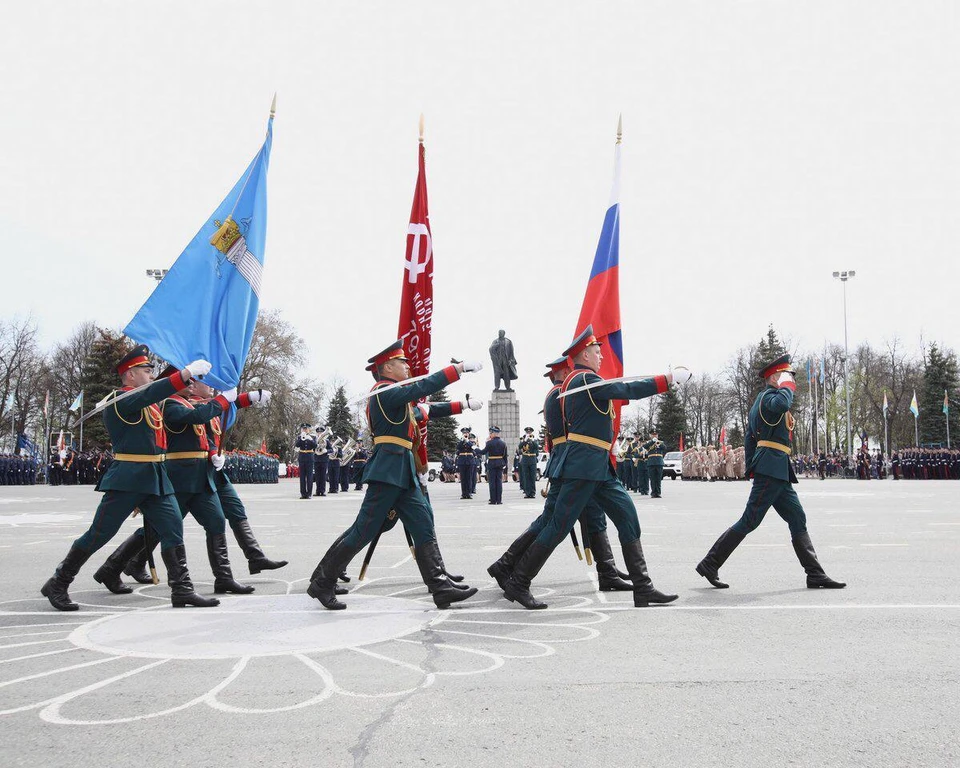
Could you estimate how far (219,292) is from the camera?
32.1 ft

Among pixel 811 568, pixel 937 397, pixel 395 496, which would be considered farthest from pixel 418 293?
pixel 937 397

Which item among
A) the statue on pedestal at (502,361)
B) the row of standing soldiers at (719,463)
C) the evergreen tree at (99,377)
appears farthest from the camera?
the evergreen tree at (99,377)

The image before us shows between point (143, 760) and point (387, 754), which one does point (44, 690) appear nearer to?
point (143, 760)

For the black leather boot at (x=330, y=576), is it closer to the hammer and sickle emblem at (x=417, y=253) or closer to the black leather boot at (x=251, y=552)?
the black leather boot at (x=251, y=552)

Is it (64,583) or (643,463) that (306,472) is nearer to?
(643,463)

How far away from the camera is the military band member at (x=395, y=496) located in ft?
21.3

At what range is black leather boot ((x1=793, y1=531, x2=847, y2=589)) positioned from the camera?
24.2 ft

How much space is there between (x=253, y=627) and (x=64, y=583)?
1.90 metres

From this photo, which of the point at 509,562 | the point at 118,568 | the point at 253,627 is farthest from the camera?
the point at 118,568

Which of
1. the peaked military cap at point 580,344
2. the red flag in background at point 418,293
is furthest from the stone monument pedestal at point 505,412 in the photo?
the peaked military cap at point 580,344

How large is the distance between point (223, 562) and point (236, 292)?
3608 millimetres

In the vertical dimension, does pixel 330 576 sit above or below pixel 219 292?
below

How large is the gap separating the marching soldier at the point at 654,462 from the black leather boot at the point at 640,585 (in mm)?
18307

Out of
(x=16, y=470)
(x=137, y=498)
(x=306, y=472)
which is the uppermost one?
(x=137, y=498)
